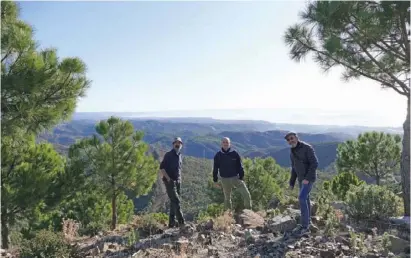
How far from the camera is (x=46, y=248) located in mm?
6098

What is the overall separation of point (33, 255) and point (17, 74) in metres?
3.74

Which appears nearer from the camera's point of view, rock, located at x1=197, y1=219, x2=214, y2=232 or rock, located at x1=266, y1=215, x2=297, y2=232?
rock, located at x1=266, y1=215, x2=297, y2=232

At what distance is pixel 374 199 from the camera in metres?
7.78

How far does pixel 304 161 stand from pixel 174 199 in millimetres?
2979

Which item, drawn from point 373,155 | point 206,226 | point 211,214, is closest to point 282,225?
point 206,226

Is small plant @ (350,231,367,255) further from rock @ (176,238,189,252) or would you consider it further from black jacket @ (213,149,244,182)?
black jacket @ (213,149,244,182)

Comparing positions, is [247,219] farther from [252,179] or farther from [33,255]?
[252,179]

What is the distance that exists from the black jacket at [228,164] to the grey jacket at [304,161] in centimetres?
166

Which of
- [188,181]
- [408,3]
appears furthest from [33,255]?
[188,181]

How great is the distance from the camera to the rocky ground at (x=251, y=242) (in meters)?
5.60

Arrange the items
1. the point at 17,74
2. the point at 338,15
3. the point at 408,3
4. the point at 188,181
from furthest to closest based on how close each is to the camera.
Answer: the point at 188,181 → the point at 338,15 → the point at 408,3 → the point at 17,74

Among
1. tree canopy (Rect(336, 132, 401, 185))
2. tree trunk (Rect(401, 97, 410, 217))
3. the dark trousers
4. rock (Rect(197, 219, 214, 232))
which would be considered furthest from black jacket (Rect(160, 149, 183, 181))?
tree canopy (Rect(336, 132, 401, 185))

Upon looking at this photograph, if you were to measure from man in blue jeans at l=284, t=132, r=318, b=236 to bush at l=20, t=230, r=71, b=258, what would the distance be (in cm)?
420

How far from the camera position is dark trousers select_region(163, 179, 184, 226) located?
311 inches
